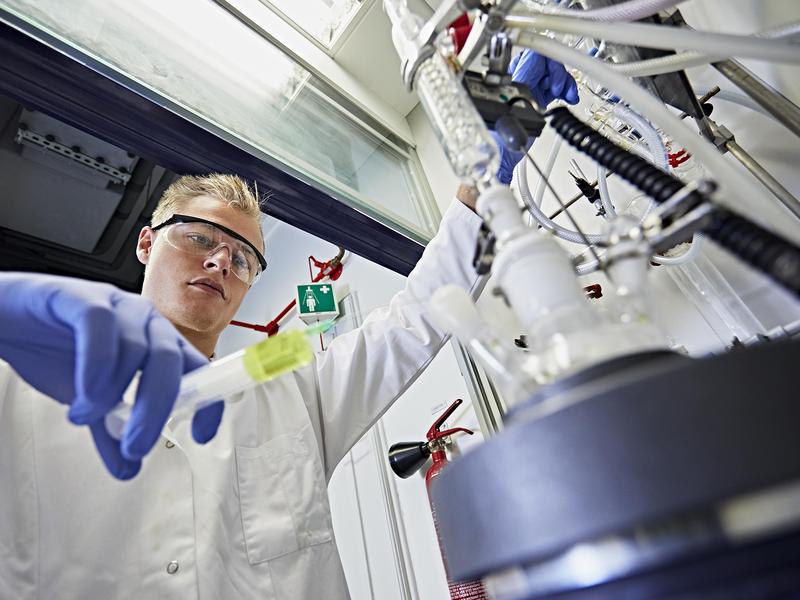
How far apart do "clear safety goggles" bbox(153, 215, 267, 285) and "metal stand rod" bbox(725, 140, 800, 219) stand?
1135mm

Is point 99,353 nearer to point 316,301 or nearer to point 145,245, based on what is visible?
point 145,245

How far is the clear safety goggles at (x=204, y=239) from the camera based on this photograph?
114cm

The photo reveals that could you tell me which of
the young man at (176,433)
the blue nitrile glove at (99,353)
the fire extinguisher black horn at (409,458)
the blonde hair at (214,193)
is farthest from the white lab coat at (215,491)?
the blonde hair at (214,193)

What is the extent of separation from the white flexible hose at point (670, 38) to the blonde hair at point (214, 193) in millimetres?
993

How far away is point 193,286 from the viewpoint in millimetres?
1059

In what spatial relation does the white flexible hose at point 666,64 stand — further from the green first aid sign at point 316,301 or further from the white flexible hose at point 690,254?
the green first aid sign at point 316,301

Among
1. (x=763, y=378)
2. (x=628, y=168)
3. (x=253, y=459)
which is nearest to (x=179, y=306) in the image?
(x=253, y=459)

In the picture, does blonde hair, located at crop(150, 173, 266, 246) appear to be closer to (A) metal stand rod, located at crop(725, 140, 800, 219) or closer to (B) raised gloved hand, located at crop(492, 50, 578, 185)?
(B) raised gloved hand, located at crop(492, 50, 578, 185)

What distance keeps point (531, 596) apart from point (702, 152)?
396mm

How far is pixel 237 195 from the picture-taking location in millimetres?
1303

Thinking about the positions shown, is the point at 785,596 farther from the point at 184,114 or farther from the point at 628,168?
the point at 184,114

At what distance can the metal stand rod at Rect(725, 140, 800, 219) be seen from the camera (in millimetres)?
731

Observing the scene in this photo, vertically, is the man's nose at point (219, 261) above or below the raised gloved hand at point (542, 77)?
above

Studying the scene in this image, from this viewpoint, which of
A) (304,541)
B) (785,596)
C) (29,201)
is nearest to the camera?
(785,596)
